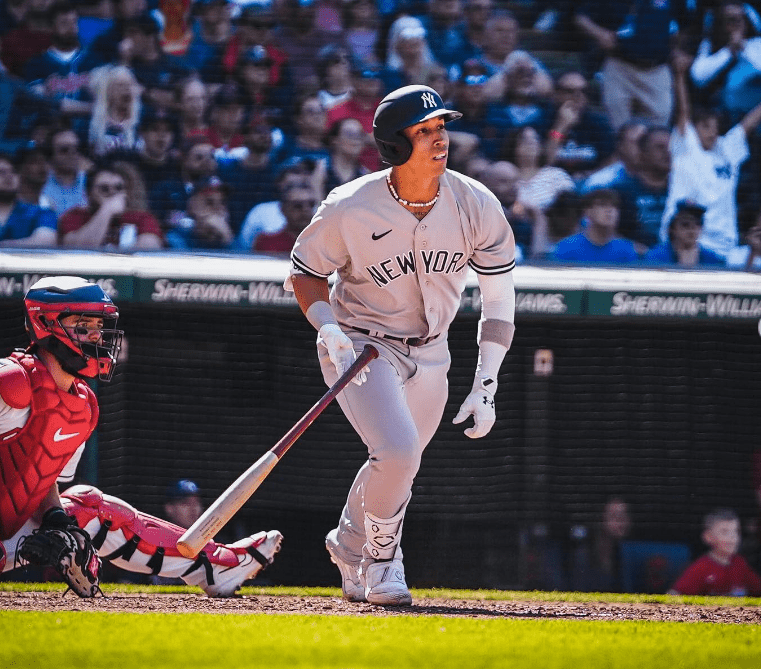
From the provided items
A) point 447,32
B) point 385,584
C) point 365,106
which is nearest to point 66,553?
point 385,584

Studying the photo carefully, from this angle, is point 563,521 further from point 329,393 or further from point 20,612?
point 20,612

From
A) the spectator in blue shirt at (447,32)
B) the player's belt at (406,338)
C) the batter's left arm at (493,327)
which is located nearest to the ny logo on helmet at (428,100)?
the batter's left arm at (493,327)

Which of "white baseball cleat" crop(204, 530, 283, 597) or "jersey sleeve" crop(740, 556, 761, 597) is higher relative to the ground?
"white baseball cleat" crop(204, 530, 283, 597)

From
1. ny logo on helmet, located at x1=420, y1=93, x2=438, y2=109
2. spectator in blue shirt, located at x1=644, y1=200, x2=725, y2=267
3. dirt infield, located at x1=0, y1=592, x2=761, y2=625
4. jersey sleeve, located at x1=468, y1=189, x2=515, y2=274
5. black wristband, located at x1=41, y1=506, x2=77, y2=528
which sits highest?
ny logo on helmet, located at x1=420, y1=93, x2=438, y2=109

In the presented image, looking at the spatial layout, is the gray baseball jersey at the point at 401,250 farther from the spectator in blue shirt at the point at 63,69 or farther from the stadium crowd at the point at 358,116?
the spectator in blue shirt at the point at 63,69

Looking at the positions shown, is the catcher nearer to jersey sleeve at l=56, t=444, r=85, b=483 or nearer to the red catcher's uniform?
jersey sleeve at l=56, t=444, r=85, b=483

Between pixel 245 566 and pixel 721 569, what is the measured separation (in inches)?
117

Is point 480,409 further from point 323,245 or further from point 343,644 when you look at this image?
point 343,644

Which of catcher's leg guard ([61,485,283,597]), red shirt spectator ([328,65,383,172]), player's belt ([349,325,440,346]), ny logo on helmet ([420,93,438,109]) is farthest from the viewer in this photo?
red shirt spectator ([328,65,383,172])

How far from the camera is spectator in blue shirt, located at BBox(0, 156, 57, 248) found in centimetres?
811

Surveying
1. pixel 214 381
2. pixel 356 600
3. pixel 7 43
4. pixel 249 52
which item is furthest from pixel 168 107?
pixel 356 600

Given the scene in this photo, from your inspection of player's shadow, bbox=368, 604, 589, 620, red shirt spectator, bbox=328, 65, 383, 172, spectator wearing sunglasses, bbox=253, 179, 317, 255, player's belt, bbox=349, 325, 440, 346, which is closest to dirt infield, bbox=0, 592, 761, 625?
player's shadow, bbox=368, 604, 589, 620

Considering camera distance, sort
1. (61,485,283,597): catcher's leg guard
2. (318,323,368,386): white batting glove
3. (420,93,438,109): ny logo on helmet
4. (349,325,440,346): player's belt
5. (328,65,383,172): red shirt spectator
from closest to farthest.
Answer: (318,323,368,386): white batting glove → (420,93,438,109): ny logo on helmet → (349,325,440,346): player's belt → (61,485,283,597): catcher's leg guard → (328,65,383,172): red shirt spectator

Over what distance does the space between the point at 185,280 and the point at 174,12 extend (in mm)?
3452
